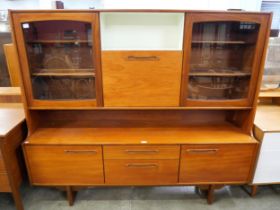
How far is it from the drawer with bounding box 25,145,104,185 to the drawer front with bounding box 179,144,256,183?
2.39 feet

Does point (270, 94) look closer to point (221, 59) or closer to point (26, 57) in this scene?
point (221, 59)

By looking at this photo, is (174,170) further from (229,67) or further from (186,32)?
(186,32)

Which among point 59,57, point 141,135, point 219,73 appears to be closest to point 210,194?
point 141,135

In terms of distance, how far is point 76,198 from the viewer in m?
1.82

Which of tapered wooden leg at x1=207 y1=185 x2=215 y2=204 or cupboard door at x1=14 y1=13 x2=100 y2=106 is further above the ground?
cupboard door at x1=14 y1=13 x2=100 y2=106

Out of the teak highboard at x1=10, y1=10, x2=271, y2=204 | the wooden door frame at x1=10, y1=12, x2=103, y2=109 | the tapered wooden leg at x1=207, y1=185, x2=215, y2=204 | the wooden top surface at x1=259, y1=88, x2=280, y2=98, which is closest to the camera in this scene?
the wooden door frame at x1=10, y1=12, x2=103, y2=109

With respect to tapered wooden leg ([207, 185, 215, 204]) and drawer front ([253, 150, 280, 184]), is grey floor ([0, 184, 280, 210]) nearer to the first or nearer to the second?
tapered wooden leg ([207, 185, 215, 204])

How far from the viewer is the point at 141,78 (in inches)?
57.6

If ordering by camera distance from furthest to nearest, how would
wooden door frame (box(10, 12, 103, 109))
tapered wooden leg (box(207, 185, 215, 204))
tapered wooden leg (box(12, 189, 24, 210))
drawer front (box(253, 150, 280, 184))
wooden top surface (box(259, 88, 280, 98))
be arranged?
wooden top surface (box(259, 88, 280, 98)) → tapered wooden leg (box(207, 185, 215, 204)) → drawer front (box(253, 150, 280, 184)) → tapered wooden leg (box(12, 189, 24, 210)) → wooden door frame (box(10, 12, 103, 109))

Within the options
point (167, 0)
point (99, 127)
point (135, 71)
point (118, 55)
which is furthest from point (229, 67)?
point (167, 0)

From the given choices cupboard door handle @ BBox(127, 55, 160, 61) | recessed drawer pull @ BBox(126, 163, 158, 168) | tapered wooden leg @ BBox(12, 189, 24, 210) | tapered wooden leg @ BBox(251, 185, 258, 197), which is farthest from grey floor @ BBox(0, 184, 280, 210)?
cupboard door handle @ BBox(127, 55, 160, 61)

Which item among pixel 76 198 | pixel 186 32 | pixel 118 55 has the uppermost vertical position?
pixel 186 32

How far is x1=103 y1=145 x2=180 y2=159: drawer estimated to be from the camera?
5.02ft

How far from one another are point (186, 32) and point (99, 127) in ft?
3.61
